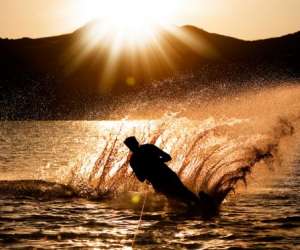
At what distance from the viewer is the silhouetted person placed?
15.6 meters

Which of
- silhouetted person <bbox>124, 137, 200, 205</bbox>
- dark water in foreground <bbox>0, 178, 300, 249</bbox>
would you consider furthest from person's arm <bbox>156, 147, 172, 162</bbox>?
dark water in foreground <bbox>0, 178, 300, 249</bbox>

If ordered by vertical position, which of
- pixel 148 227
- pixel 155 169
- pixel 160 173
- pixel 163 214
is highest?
pixel 155 169

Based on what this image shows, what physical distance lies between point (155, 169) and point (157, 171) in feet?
0.30

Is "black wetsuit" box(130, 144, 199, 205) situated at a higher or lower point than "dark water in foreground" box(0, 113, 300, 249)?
higher

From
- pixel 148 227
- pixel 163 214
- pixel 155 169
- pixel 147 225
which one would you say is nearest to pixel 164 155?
pixel 155 169

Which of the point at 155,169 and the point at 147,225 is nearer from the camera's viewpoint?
the point at 147,225

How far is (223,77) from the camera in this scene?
13900 cm

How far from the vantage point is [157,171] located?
1584 centimetres

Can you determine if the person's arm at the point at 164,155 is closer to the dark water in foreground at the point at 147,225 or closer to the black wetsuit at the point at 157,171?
the black wetsuit at the point at 157,171

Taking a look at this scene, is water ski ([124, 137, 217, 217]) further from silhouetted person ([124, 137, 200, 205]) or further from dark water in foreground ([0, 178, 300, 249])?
dark water in foreground ([0, 178, 300, 249])

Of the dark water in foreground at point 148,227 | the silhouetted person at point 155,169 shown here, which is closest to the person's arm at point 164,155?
the silhouetted person at point 155,169

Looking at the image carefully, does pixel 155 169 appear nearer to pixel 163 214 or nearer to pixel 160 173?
pixel 160 173

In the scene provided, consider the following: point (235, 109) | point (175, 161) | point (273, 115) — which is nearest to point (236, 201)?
point (175, 161)

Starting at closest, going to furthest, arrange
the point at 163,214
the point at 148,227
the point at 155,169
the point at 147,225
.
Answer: the point at 148,227 < the point at 147,225 < the point at 163,214 < the point at 155,169
